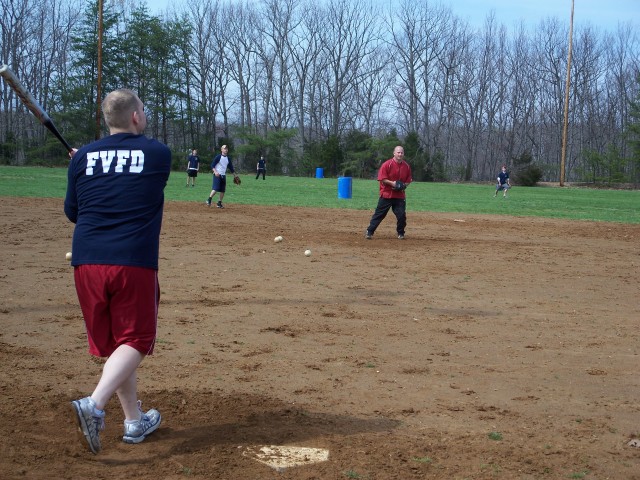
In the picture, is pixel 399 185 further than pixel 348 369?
Yes

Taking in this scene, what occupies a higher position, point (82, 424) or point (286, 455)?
point (82, 424)

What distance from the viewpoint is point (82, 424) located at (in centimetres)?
395

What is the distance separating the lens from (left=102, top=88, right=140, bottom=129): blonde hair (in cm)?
417

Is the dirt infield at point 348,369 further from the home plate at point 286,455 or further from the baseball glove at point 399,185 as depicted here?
the baseball glove at point 399,185

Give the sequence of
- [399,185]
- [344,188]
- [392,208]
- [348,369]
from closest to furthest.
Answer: [348,369], [399,185], [392,208], [344,188]

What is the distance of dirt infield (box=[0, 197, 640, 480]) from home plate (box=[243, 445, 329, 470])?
0.05 meters

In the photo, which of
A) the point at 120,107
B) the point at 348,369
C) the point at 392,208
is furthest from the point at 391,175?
the point at 120,107

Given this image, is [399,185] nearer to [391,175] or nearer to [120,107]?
[391,175]

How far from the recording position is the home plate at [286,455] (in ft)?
13.5

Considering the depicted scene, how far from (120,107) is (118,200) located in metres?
0.53

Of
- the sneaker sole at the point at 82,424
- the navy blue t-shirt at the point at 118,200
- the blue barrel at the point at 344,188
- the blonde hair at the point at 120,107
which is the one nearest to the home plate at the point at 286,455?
the sneaker sole at the point at 82,424

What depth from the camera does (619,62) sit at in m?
78.9

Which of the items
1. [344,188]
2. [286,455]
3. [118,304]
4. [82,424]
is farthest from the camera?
[344,188]

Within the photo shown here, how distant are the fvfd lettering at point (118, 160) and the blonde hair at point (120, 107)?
0.57ft
